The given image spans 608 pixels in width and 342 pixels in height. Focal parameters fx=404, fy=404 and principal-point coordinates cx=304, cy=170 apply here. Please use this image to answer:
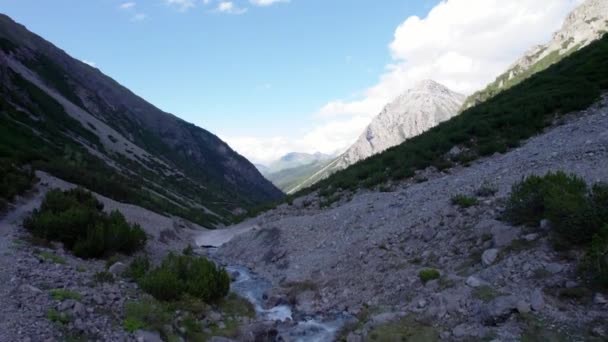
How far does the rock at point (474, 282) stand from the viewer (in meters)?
11.3

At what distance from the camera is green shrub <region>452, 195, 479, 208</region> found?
16.6 meters

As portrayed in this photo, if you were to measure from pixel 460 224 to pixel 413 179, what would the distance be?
479 inches

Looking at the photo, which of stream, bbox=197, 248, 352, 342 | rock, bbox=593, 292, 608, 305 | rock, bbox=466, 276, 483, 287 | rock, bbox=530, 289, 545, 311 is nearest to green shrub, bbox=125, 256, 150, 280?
stream, bbox=197, 248, 352, 342

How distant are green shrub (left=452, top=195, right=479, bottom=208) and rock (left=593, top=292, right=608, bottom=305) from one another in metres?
7.48

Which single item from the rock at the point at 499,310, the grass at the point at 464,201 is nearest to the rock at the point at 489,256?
the rock at the point at 499,310

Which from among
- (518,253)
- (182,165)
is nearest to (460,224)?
(518,253)

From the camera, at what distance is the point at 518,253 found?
1199cm

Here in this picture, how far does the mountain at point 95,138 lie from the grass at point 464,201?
28467 mm

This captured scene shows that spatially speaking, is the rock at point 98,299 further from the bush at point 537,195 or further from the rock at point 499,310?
the bush at point 537,195

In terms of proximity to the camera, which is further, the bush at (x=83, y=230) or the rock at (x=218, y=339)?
the bush at (x=83, y=230)

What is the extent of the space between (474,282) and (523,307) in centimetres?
185

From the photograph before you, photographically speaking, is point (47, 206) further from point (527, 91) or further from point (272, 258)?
point (527, 91)

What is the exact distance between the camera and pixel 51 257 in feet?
46.2

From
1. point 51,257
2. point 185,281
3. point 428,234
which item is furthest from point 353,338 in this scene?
point 51,257
